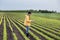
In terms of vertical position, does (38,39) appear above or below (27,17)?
below

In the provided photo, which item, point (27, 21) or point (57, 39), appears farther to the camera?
point (27, 21)

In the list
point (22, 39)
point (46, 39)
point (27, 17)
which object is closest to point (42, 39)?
point (46, 39)

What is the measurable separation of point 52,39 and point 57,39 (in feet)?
1.29

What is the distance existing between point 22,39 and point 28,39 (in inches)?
16.5

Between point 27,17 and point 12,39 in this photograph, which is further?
point 27,17

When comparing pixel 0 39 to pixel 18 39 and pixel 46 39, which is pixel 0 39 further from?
pixel 46 39

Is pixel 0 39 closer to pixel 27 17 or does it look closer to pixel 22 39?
pixel 22 39

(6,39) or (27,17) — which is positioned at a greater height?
(27,17)

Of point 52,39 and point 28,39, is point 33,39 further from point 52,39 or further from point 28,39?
point 52,39

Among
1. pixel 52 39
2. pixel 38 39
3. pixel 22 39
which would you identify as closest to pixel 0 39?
pixel 22 39

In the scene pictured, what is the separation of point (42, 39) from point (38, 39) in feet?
1.19

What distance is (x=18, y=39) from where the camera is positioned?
1564cm

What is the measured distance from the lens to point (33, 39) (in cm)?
1577

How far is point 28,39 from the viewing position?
15.7 metres
